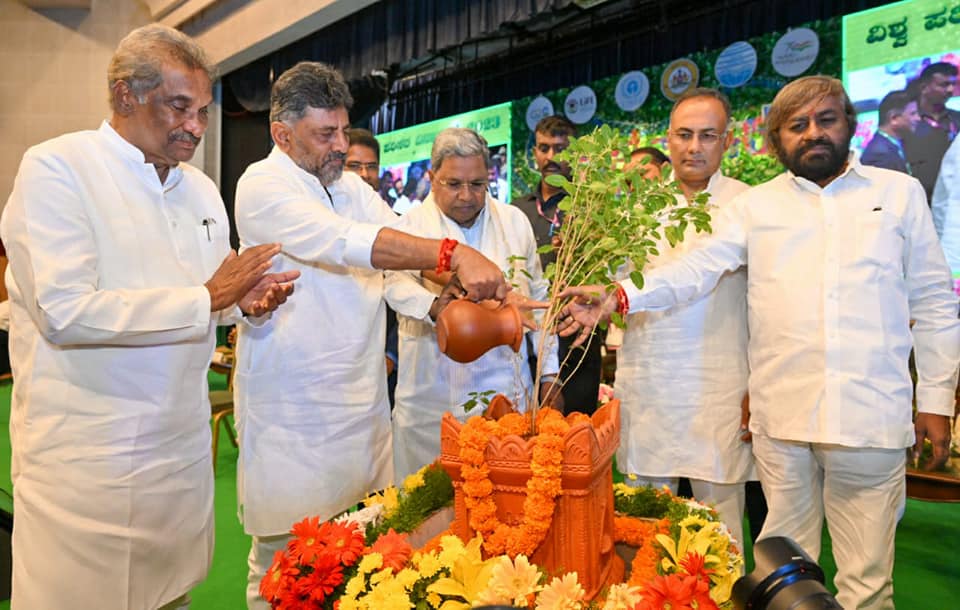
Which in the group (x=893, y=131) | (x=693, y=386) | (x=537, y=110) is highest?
(x=537, y=110)

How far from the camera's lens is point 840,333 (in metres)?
2.04

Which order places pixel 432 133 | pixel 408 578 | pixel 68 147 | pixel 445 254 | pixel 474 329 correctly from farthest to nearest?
pixel 432 133, pixel 445 254, pixel 68 147, pixel 474 329, pixel 408 578

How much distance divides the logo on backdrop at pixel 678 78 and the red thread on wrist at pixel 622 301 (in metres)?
5.48

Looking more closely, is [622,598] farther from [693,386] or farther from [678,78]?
[678,78]

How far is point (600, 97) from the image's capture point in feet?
26.2

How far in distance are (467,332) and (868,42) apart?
569 cm

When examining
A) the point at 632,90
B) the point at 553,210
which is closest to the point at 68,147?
the point at 553,210

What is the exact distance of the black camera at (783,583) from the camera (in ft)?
1.92

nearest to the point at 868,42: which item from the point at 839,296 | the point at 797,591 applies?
the point at 839,296

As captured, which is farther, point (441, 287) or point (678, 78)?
point (678, 78)

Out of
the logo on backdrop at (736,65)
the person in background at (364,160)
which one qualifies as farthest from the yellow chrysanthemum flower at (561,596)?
the logo on backdrop at (736,65)

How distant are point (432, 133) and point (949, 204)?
6458 mm

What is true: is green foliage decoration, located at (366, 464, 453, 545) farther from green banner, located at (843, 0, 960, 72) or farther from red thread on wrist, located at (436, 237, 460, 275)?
green banner, located at (843, 0, 960, 72)

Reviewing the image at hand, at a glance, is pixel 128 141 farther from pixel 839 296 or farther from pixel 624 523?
pixel 839 296
